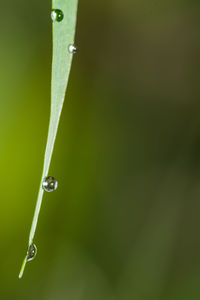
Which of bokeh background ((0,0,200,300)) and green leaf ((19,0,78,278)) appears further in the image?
bokeh background ((0,0,200,300))

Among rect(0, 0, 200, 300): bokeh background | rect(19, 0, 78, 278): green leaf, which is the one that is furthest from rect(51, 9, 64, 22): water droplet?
rect(0, 0, 200, 300): bokeh background

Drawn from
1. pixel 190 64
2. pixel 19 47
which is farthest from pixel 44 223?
pixel 190 64

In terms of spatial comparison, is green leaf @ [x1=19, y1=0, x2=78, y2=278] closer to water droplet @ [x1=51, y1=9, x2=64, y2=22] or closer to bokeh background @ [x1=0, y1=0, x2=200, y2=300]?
water droplet @ [x1=51, y1=9, x2=64, y2=22]

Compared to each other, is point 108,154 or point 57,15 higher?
point 57,15

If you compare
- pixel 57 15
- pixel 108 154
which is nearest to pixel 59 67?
pixel 57 15

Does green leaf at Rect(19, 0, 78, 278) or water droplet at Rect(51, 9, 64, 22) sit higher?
water droplet at Rect(51, 9, 64, 22)

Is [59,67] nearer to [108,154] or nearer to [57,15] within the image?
[57,15]

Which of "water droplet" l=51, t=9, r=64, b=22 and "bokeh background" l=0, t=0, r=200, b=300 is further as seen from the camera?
"bokeh background" l=0, t=0, r=200, b=300
